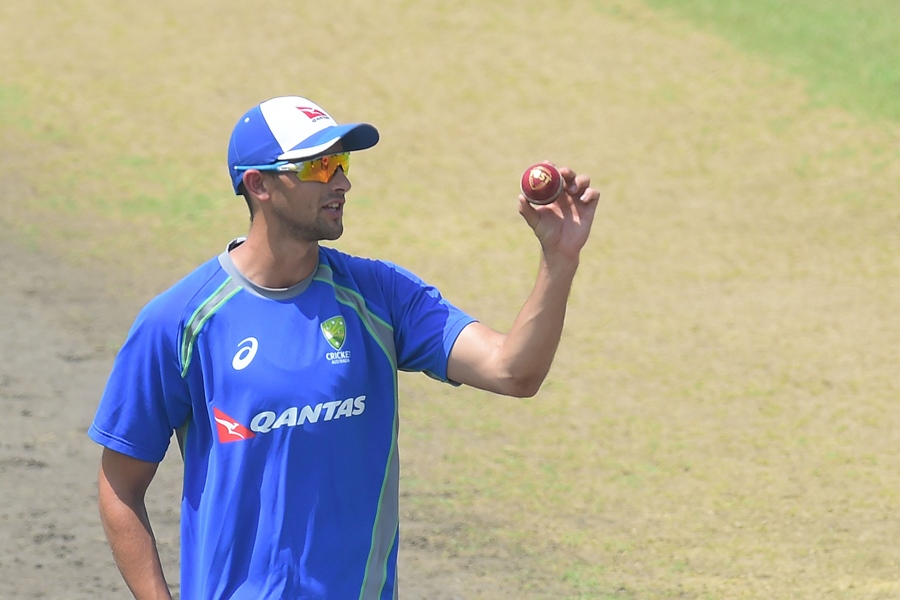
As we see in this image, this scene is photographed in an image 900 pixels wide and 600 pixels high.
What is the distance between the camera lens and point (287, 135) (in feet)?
10.3

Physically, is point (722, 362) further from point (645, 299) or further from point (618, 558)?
point (618, 558)

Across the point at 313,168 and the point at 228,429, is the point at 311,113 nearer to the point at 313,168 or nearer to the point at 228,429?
the point at 313,168

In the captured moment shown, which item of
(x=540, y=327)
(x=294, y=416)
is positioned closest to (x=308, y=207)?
(x=294, y=416)

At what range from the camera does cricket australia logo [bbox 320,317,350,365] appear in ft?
10.2

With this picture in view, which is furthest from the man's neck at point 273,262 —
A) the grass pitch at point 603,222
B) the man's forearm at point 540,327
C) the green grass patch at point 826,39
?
the green grass patch at point 826,39

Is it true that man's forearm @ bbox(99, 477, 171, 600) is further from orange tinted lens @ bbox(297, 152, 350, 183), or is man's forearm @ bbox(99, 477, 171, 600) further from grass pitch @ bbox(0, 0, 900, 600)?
grass pitch @ bbox(0, 0, 900, 600)

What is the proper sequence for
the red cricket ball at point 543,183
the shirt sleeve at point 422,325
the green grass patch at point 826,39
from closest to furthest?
the red cricket ball at point 543,183
the shirt sleeve at point 422,325
the green grass patch at point 826,39

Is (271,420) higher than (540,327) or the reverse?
the reverse

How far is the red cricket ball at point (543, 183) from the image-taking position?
9.80ft

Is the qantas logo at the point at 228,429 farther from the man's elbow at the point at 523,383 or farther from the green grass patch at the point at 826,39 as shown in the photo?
the green grass patch at the point at 826,39

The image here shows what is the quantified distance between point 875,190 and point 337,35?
5995 mm

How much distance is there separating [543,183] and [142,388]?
105cm

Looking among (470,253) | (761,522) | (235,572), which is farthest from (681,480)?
(235,572)

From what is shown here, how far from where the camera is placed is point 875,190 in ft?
38.0
